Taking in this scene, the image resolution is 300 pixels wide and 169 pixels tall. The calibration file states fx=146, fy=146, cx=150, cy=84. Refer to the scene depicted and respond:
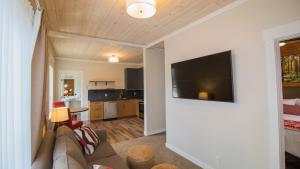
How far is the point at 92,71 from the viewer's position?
21.4 ft

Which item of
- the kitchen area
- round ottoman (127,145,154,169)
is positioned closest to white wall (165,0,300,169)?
round ottoman (127,145,154,169)

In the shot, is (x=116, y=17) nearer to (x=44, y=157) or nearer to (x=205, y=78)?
(x=205, y=78)

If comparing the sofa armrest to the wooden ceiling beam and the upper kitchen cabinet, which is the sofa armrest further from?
the upper kitchen cabinet

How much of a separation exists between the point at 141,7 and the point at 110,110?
5328 millimetres

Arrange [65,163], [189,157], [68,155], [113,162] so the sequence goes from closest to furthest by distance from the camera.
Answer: [65,163], [68,155], [113,162], [189,157]

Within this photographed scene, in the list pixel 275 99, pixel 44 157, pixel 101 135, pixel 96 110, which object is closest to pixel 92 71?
pixel 96 110

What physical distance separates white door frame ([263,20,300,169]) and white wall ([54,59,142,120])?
20.3 ft

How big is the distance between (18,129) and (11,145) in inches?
6.0

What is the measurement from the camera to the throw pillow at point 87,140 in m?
2.14

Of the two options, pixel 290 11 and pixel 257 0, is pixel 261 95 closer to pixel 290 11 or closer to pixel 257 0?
pixel 290 11

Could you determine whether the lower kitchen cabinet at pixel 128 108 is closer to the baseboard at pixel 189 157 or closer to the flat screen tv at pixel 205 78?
→ the baseboard at pixel 189 157

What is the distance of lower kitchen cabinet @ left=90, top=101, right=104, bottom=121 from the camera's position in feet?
20.1

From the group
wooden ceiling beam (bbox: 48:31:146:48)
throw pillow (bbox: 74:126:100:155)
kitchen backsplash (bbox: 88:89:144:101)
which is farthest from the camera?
kitchen backsplash (bbox: 88:89:144:101)

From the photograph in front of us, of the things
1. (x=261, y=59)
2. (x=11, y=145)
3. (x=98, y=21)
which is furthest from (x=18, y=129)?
(x=261, y=59)
